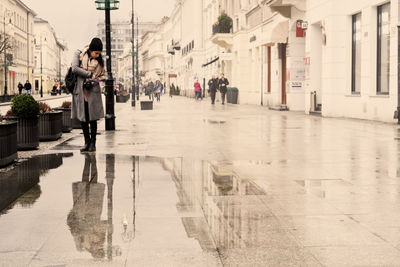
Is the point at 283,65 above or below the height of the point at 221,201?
above

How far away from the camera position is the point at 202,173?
8.77 meters

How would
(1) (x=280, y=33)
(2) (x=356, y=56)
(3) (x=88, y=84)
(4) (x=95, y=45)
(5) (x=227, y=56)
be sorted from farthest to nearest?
(5) (x=227, y=56)
(1) (x=280, y=33)
(2) (x=356, y=56)
(4) (x=95, y=45)
(3) (x=88, y=84)

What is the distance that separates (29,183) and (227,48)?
40747 mm

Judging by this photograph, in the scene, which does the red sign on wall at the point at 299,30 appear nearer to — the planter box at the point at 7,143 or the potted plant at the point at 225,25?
the potted plant at the point at 225,25

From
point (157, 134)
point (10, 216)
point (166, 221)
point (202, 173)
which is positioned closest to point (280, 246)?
point (166, 221)

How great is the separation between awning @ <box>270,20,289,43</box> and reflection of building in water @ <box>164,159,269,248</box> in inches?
867

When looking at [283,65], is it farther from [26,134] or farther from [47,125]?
[26,134]

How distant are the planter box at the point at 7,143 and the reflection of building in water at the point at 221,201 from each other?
232 centimetres

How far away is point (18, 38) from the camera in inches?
3866

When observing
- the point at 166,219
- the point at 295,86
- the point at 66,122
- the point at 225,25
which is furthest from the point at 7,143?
the point at 225,25

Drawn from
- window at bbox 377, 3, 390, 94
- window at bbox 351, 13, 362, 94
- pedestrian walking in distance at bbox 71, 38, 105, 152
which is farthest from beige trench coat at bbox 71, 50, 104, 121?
window at bbox 351, 13, 362, 94

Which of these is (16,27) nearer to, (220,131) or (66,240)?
(220,131)

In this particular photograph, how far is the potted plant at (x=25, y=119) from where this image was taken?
467 inches

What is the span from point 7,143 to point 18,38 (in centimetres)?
9307
